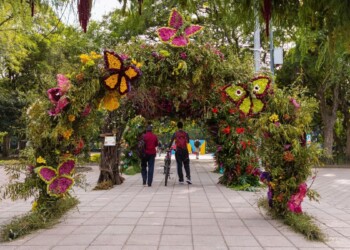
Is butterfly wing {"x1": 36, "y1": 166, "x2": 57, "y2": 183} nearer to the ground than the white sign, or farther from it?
nearer to the ground

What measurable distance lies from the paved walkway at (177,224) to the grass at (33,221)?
0.16 meters

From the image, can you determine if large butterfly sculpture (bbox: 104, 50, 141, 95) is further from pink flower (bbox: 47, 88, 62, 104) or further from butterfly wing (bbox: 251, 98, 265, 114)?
butterfly wing (bbox: 251, 98, 265, 114)

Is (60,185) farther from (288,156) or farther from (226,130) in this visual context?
(226,130)

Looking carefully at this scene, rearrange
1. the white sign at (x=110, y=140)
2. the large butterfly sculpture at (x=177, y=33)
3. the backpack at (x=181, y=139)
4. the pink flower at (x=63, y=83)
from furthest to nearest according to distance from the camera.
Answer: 1. the backpack at (x=181, y=139)
2. the white sign at (x=110, y=140)
3. the large butterfly sculpture at (x=177, y=33)
4. the pink flower at (x=63, y=83)

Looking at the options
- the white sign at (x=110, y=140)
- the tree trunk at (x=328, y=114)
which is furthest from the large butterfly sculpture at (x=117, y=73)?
the tree trunk at (x=328, y=114)

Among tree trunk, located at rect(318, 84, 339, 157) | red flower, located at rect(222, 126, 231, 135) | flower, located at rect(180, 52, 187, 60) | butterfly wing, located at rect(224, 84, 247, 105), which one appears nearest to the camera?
flower, located at rect(180, 52, 187, 60)

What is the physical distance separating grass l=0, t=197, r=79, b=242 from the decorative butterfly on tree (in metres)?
0.41

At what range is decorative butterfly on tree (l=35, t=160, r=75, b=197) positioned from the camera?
7070 millimetres

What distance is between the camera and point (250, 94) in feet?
26.5

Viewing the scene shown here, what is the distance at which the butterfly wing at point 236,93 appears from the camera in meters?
8.23

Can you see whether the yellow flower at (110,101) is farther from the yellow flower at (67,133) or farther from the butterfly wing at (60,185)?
the butterfly wing at (60,185)

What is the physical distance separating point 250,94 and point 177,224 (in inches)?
107

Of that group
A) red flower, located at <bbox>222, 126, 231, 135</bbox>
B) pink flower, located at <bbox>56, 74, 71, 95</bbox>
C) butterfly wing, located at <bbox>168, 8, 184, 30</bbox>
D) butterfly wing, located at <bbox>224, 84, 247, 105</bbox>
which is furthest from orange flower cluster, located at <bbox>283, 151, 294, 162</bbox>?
red flower, located at <bbox>222, 126, 231, 135</bbox>

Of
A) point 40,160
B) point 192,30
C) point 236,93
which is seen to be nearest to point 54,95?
point 40,160
